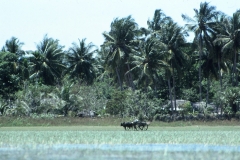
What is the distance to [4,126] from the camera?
48469 mm

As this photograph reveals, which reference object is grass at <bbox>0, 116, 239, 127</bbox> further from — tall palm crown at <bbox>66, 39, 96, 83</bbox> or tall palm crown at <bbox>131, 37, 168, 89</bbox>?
tall palm crown at <bbox>66, 39, 96, 83</bbox>

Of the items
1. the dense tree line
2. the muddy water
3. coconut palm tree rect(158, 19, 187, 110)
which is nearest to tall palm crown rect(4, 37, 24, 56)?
the dense tree line

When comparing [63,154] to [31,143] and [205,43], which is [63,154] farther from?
[205,43]

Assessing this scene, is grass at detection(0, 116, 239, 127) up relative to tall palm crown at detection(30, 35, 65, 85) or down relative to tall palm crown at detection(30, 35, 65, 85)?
down

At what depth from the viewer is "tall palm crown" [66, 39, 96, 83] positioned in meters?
Answer: 69.9

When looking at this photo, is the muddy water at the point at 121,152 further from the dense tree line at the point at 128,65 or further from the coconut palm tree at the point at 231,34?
the coconut palm tree at the point at 231,34

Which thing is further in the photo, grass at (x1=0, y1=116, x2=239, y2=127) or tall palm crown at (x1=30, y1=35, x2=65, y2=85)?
tall palm crown at (x1=30, y1=35, x2=65, y2=85)

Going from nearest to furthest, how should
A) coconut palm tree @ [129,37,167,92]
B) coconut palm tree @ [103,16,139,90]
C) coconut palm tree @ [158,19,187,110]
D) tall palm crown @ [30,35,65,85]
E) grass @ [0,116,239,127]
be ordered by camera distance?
grass @ [0,116,239,127], coconut palm tree @ [129,37,167,92], coconut palm tree @ [158,19,187,110], coconut palm tree @ [103,16,139,90], tall palm crown @ [30,35,65,85]

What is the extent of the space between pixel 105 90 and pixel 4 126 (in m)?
27.3

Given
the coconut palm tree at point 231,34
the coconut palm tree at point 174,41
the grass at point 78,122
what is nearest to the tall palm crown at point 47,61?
the coconut palm tree at point 174,41

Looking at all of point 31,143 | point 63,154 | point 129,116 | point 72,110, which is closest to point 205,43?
point 129,116

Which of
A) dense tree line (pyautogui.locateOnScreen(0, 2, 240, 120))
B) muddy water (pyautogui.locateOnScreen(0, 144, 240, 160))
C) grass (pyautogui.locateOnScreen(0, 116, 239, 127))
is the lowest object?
muddy water (pyautogui.locateOnScreen(0, 144, 240, 160))

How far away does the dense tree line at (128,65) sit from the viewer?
5566 centimetres

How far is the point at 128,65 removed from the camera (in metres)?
65.3
